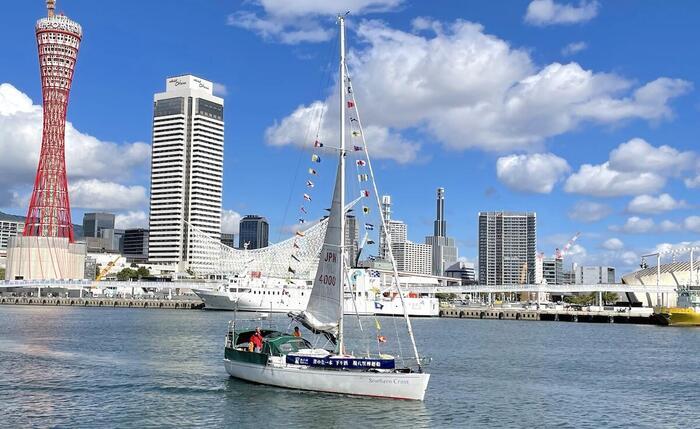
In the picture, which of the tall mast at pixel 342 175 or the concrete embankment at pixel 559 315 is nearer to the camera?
the tall mast at pixel 342 175

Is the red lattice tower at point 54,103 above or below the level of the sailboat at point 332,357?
above

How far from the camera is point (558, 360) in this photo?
55219 millimetres

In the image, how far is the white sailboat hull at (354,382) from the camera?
1262 inches

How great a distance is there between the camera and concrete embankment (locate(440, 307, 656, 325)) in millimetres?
126250

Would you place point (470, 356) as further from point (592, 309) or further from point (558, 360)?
point (592, 309)

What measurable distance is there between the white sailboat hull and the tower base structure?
547 feet

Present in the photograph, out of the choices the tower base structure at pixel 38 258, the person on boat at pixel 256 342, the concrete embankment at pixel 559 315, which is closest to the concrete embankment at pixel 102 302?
the tower base structure at pixel 38 258

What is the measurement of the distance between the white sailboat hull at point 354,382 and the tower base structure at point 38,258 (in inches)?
6567

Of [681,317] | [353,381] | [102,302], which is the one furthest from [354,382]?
[102,302]

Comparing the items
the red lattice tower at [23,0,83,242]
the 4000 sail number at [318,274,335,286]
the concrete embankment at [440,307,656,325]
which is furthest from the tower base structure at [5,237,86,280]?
the 4000 sail number at [318,274,335,286]

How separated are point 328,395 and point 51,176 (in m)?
152

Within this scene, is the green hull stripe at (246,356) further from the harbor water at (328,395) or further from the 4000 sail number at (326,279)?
the 4000 sail number at (326,279)

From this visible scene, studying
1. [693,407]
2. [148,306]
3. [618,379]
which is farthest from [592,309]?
[693,407]

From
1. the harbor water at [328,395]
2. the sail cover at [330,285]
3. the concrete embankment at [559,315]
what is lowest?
the harbor water at [328,395]
